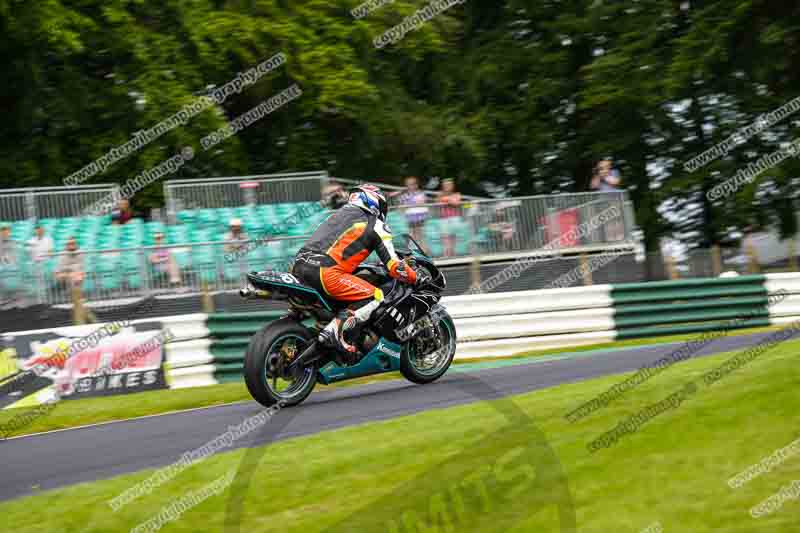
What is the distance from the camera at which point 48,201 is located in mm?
16312

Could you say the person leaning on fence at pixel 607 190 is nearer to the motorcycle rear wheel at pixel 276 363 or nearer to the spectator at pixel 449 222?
the spectator at pixel 449 222

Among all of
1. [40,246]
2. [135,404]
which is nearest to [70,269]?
[40,246]

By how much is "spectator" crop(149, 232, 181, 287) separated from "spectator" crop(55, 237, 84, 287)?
94 centimetres

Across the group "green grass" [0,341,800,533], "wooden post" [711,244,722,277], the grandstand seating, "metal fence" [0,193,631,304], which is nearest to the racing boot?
"metal fence" [0,193,631,304]

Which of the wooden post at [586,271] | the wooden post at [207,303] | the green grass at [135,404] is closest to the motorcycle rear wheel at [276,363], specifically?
the green grass at [135,404]

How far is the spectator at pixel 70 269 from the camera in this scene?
13.5 m

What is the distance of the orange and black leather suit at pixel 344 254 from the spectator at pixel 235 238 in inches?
199

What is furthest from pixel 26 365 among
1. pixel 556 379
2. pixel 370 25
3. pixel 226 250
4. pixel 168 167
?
pixel 370 25

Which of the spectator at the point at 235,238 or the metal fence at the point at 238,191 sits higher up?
the metal fence at the point at 238,191

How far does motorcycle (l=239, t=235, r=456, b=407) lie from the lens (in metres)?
8.94

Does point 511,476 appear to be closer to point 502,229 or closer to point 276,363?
point 276,363

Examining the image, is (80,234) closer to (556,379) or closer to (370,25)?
(556,379)

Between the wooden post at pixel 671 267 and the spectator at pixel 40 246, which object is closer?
the spectator at pixel 40 246

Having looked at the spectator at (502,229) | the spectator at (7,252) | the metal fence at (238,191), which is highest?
the metal fence at (238,191)
